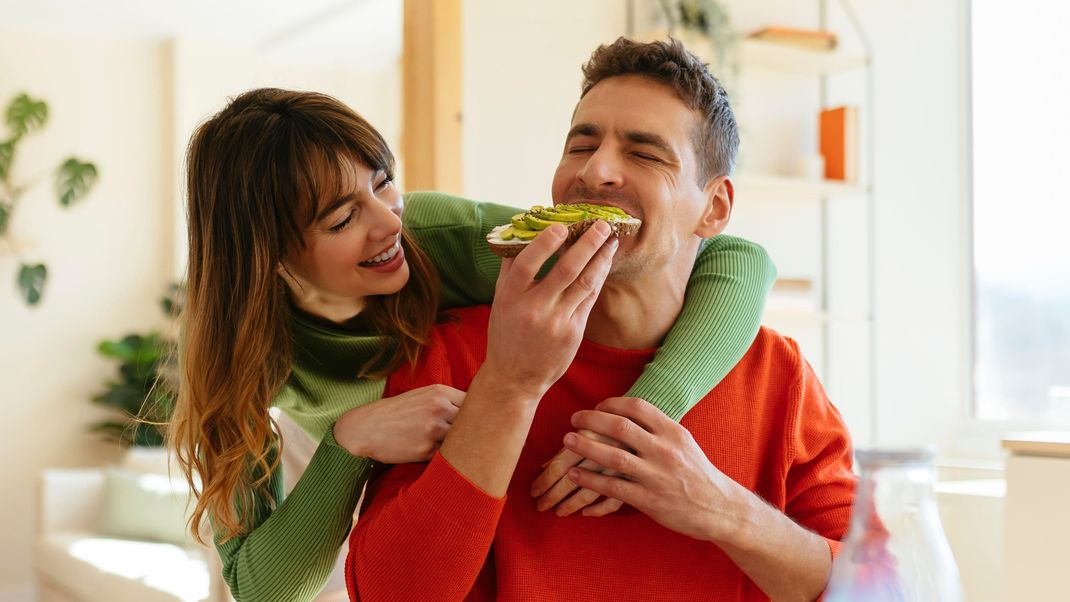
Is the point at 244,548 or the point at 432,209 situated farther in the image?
the point at 432,209

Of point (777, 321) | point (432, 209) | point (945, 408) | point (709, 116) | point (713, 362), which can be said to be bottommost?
point (945, 408)

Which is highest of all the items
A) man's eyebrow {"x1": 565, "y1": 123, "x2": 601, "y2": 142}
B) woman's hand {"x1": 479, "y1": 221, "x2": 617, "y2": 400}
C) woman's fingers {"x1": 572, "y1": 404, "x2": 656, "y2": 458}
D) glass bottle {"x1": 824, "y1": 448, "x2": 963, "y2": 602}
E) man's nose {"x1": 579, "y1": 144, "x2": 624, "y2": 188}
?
man's eyebrow {"x1": 565, "y1": 123, "x2": 601, "y2": 142}

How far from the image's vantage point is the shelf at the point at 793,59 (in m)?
3.88

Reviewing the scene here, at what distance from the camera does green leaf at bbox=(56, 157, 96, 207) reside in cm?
626

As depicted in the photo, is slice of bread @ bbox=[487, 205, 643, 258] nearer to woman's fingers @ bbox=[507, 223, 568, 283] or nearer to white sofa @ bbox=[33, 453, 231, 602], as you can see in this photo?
woman's fingers @ bbox=[507, 223, 568, 283]

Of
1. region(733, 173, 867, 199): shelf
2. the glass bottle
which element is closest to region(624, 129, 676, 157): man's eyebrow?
the glass bottle

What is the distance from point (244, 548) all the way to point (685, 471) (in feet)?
2.22

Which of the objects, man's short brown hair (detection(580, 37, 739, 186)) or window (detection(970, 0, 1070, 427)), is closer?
man's short brown hair (detection(580, 37, 739, 186))

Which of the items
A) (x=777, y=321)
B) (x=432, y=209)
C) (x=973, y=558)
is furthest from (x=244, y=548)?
(x=777, y=321)

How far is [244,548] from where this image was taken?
60.3 inches

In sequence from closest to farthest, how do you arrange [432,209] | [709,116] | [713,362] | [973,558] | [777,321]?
[713,362] → [709,116] → [432,209] → [973,558] → [777,321]

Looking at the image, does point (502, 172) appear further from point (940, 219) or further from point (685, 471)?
point (940, 219)

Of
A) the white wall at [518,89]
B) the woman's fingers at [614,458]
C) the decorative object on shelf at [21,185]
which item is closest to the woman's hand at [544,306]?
the woman's fingers at [614,458]

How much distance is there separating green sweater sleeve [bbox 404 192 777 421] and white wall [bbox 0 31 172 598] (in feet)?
17.0
